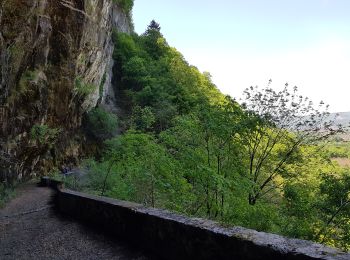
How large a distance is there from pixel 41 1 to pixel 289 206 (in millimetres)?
17425

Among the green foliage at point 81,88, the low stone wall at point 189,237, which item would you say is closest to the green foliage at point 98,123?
the green foliage at point 81,88

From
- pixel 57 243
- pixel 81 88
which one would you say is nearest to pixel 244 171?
pixel 57 243

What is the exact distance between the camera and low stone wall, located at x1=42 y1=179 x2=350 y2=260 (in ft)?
9.75

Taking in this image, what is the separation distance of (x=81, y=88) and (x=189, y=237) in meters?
24.8

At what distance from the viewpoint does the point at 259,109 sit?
17031mm

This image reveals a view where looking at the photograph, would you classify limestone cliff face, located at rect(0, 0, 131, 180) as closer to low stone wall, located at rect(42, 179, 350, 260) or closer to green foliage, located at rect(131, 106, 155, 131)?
green foliage, located at rect(131, 106, 155, 131)

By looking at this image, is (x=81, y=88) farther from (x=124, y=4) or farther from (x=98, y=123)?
(x=124, y=4)

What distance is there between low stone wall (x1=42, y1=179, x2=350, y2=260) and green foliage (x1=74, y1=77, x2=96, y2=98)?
2153cm

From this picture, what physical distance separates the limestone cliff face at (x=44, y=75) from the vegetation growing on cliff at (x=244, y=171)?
538cm

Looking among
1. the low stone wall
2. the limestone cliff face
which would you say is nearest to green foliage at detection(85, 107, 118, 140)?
the limestone cliff face

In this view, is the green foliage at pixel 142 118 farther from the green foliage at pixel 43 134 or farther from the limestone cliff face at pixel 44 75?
the green foliage at pixel 43 134

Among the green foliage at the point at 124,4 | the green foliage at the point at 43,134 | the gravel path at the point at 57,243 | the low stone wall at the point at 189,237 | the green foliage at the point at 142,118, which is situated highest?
the green foliage at the point at 124,4

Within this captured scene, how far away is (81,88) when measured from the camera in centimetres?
2706

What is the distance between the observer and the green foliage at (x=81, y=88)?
26438 mm
